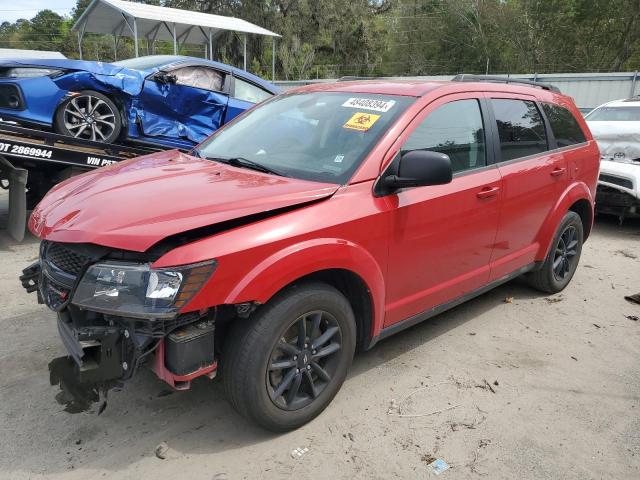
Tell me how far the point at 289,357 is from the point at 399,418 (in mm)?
755

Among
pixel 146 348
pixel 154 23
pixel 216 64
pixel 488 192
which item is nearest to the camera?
pixel 146 348

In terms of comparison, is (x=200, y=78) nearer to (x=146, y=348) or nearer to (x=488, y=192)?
(x=488, y=192)

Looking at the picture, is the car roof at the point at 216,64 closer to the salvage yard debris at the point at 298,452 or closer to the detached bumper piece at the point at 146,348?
the detached bumper piece at the point at 146,348

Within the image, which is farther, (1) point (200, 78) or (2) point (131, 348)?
(1) point (200, 78)

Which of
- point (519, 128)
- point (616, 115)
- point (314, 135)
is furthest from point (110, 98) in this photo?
point (616, 115)

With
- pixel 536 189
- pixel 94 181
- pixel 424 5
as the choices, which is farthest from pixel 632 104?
pixel 424 5

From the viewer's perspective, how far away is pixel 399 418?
295 centimetres

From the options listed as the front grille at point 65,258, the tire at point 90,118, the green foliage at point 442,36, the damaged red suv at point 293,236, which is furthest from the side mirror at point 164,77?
the green foliage at point 442,36

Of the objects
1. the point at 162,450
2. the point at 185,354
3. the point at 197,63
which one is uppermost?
the point at 197,63

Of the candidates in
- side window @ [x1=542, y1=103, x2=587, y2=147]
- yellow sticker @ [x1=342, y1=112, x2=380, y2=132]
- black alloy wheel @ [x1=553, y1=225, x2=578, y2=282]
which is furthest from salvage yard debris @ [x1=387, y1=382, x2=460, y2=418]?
side window @ [x1=542, y1=103, x2=587, y2=147]

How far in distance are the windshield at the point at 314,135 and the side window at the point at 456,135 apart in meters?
0.20

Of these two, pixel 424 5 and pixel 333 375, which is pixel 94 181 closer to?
pixel 333 375

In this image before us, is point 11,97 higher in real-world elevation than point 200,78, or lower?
lower

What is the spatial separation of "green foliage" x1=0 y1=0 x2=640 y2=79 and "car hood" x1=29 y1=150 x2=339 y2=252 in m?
28.7
